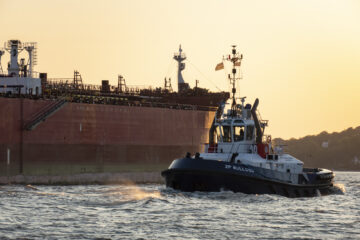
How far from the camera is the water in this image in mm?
26234

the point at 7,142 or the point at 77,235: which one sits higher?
the point at 7,142

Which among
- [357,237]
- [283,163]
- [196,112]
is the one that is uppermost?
[196,112]

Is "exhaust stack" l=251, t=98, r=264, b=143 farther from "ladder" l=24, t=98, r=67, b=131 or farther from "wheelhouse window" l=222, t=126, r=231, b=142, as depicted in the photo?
"ladder" l=24, t=98, r=67, b=131

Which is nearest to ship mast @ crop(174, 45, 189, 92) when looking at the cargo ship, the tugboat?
the cargo ship

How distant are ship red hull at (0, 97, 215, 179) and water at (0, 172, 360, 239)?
43.7 feet

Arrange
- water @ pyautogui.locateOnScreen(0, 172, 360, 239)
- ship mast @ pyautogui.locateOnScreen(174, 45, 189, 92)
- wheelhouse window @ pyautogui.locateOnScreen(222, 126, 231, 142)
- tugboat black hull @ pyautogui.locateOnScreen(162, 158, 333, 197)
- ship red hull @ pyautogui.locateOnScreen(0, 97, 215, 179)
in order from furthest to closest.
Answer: ship mast @ pyautogui.locateOnScreen(174, 45, 189, 92) → ship red hull @ pyautogui.locateOnScreen(0, 97, 215, 179) → wheelhouse window @ pyautogui.locateOnScreen(222, 126, 231, 142) → tugboat black hull @ pyautogui.locateOnScreen(162, 158, 333, 197) → water @ pyautogui.locateOnScreen(0, 172, 360, 239)

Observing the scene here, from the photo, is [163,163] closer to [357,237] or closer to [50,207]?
[50,207]

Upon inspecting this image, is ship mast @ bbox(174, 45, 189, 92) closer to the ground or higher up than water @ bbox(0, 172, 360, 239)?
higher up

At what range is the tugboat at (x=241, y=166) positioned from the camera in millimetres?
37188

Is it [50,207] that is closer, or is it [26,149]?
[50,207]

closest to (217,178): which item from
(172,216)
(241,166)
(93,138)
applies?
(241,166)

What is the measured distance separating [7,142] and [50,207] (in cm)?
2057

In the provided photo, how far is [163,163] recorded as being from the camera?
65.1 metres

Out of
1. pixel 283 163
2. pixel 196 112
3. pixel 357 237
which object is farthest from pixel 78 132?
pixel 357 237
